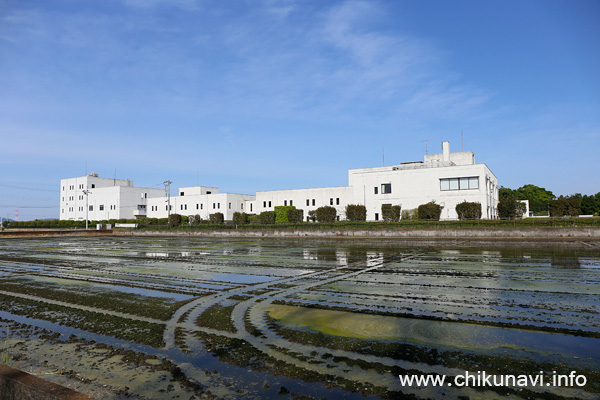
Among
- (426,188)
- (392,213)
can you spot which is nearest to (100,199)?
(392,213)

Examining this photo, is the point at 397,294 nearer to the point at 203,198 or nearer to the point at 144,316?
the point at 144,316

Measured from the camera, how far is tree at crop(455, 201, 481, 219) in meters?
37.6

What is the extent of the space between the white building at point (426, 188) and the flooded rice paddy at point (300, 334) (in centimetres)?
3739

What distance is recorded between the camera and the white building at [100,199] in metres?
89.0

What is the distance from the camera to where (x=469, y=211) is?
3794 centimetres

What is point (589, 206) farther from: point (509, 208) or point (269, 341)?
point (269, 341)

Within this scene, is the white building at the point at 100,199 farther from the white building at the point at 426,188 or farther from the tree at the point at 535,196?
the tree at the point at 535,196

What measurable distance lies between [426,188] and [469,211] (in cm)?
1137

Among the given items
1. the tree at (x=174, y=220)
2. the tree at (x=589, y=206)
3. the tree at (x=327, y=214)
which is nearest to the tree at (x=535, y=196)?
the tree at (x=589, y=206)

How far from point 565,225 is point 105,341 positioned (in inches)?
1341

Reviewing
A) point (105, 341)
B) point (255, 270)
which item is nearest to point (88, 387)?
point (105, 341)

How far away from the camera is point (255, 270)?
13.7m

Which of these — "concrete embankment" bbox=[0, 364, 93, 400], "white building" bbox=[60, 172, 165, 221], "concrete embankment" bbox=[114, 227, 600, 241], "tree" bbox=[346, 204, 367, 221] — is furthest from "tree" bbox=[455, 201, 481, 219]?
"white building" bbox=[60, 172, 165, 221]

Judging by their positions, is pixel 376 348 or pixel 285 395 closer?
pixel 285 395
